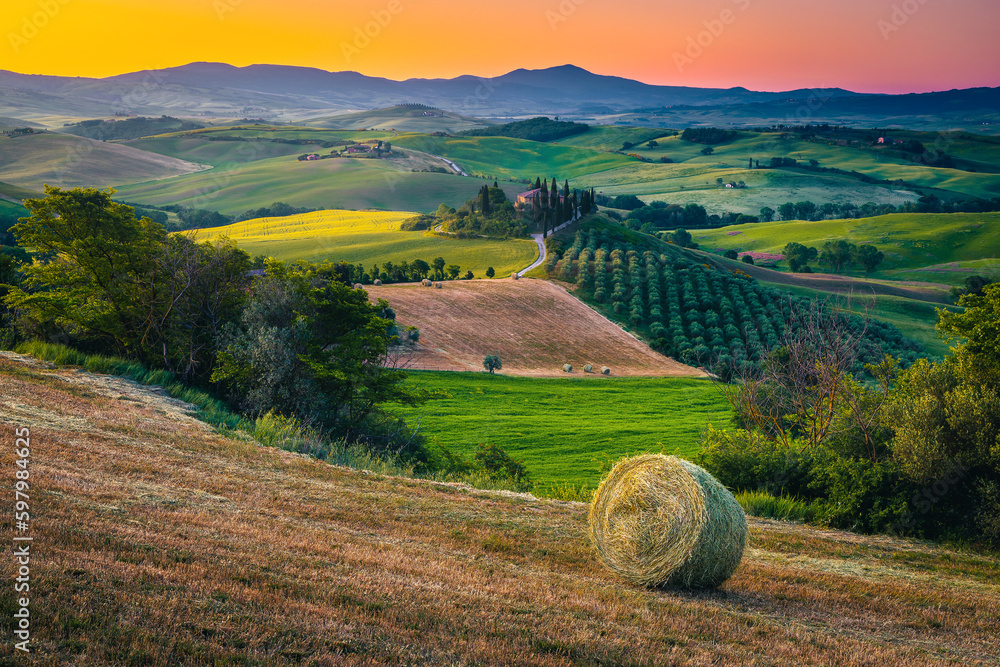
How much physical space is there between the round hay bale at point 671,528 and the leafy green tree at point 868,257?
130m

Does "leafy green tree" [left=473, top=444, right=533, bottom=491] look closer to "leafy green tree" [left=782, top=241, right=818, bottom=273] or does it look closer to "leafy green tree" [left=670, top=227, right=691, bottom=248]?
"leafy green tree" [left=782, top=241, right=818, bottom=273]

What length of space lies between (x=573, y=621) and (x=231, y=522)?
6.43m

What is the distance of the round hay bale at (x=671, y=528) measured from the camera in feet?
38.9

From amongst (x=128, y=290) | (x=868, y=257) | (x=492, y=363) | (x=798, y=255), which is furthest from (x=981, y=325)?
(x=868, y=257)

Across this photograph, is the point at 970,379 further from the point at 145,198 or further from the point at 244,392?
the point at 145,198

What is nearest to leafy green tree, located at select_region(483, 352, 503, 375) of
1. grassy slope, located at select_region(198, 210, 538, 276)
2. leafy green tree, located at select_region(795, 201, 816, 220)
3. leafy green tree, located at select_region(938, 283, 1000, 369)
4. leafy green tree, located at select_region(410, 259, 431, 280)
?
leafy green tree, located at select_region(410, 259, 431, 280)

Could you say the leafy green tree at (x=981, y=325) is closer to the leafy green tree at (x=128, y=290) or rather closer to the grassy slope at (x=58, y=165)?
the leafy green tree at (x=128, y=290)

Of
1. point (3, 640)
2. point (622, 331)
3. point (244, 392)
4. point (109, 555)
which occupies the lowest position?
point (622, 331)

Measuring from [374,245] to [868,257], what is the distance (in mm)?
89160

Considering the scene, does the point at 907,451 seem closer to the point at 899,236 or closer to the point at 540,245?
the point at 540,245

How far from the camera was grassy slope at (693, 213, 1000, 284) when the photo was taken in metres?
129

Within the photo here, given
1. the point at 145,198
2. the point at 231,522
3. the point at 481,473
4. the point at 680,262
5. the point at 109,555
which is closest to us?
the point at 109,555

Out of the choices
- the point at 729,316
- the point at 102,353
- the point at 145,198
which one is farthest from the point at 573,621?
the point at 145,198

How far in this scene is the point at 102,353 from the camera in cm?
2986
